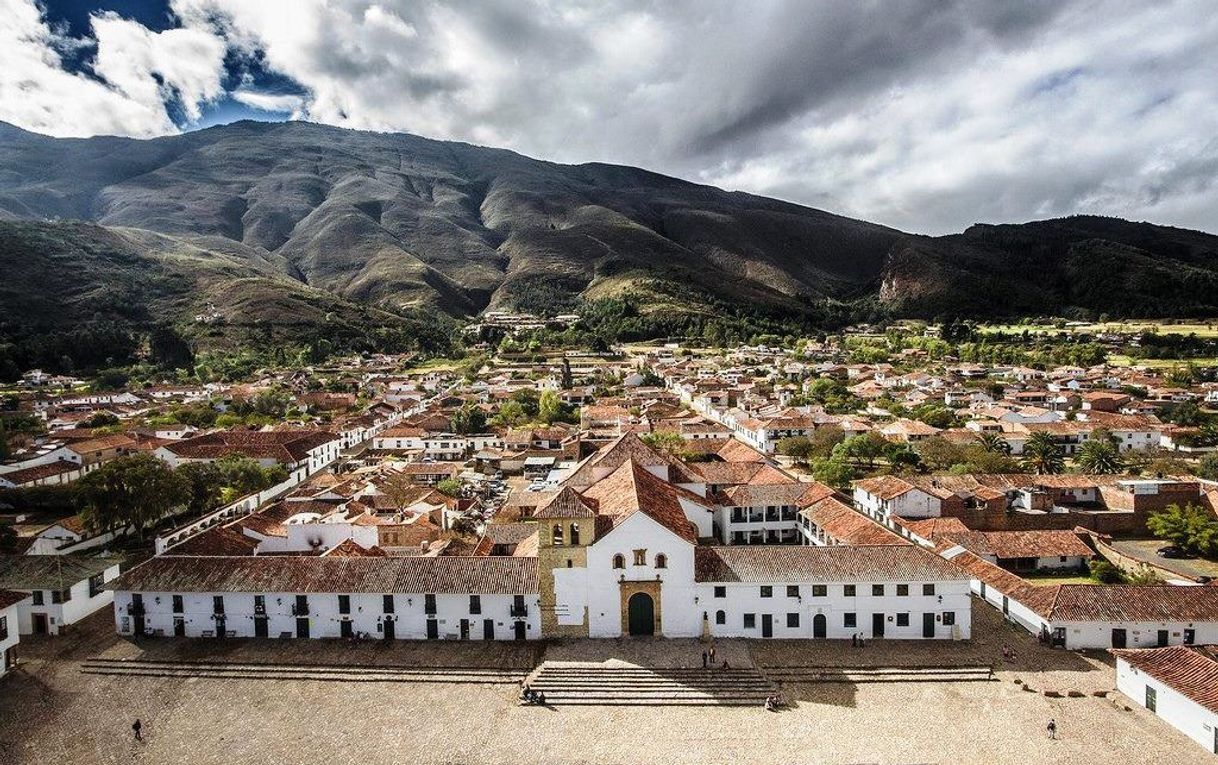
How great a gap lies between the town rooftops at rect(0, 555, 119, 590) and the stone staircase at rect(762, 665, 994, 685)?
27.3m

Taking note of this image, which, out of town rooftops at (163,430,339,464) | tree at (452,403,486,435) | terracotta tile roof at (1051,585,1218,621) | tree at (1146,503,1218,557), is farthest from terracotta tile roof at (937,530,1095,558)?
town rooftops at (163,430,339,464)

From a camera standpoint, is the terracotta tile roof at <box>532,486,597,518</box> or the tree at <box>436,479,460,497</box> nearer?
the terracotta tile roof at <box>532,486,597,518</box>

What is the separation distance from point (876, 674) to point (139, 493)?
36.1 metres

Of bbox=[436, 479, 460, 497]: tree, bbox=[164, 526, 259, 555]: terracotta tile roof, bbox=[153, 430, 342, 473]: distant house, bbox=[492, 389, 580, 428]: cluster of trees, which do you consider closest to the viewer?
bbox=[164, 526, 259, 555]: terracotta tile roof

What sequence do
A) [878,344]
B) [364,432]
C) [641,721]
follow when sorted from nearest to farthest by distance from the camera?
1. [641,721]
2. [364,432]
3. [878,344]

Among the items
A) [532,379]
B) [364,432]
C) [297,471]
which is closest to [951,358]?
[532,379]

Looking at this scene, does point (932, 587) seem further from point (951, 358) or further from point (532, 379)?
point (951, 358)

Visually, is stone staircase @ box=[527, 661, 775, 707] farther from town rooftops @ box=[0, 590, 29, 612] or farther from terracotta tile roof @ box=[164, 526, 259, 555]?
town rooftops @ box=[0, 590, 29, 612]

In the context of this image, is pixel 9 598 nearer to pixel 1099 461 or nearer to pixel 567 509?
pixel 567 509

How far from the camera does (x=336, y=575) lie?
28.2m

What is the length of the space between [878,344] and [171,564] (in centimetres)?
14559

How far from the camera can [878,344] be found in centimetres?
15375

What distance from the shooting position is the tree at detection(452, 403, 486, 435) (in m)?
69.4

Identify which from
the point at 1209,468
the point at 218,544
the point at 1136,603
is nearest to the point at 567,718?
the point at 218,544
